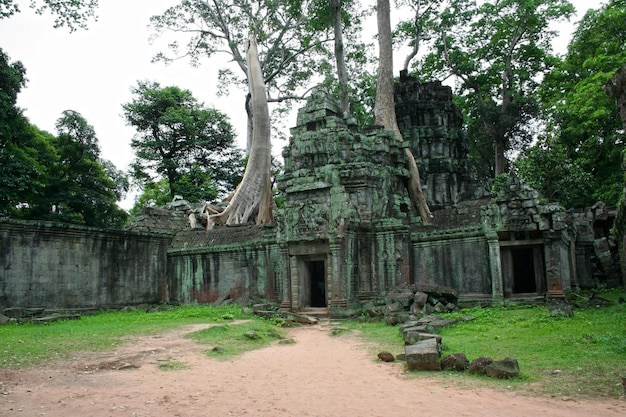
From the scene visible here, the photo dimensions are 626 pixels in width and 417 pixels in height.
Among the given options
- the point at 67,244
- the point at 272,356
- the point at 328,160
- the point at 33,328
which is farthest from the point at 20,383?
the point at 328,160

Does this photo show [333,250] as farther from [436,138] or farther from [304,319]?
[436,138]

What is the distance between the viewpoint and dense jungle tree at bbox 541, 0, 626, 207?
75.8 feet

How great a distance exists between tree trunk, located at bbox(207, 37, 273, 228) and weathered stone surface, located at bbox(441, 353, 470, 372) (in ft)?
55.9

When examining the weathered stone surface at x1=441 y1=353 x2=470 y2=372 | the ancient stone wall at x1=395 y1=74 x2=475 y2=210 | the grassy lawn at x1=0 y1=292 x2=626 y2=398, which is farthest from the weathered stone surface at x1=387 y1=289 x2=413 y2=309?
the ancient stone wall at x1=395 y1=74 x2=475 y2=210

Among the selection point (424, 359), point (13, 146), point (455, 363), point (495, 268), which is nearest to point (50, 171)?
point (13, 146)

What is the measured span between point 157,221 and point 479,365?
17853 mm

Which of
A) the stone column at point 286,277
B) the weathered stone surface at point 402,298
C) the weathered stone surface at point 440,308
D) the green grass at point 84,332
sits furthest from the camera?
the stone column at point 286,277

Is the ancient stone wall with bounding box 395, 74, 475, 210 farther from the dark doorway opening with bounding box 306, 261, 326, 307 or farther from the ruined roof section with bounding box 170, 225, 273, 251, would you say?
the ruined roof section with bounding box 170, 225, 273, 251

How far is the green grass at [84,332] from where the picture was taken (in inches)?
339

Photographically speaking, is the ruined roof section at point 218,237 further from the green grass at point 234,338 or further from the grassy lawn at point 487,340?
the green grass at point 234,338

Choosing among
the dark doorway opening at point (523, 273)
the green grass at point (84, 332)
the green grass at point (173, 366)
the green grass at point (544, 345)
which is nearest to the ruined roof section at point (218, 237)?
the green grass at point (84, 332)

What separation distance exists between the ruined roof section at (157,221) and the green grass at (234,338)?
9615mm

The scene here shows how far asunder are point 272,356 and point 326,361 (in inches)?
43.0

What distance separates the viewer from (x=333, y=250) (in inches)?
593
